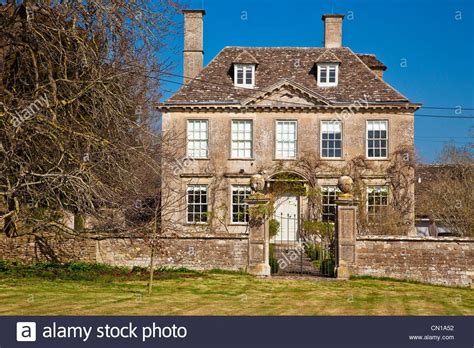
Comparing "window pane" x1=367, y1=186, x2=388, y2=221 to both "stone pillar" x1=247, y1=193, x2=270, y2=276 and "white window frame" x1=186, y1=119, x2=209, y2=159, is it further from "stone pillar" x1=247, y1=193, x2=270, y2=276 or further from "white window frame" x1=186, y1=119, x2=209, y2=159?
"stone pillar" x1=247, y1=193, x2=270, y2=276

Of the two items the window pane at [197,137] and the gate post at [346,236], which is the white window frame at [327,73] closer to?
the window pane at [197,137]

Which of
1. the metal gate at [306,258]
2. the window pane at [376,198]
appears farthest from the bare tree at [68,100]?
the window pane at [376,198]

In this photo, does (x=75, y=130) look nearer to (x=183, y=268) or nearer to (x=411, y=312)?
(x=183, y=268)

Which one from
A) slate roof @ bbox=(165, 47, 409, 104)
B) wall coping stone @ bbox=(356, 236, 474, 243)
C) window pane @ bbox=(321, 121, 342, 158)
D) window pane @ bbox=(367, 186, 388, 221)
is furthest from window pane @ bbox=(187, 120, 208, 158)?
wall coping stone @ bbox=(356, 236, 474, 243)

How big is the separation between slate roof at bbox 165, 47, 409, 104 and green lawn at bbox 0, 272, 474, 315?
13.6 meters

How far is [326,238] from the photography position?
21.5 metres

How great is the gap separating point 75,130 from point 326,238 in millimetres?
9527

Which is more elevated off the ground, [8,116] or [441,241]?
[8,116]

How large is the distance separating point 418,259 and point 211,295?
6834 millimetres

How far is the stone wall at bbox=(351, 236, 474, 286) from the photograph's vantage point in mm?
18125

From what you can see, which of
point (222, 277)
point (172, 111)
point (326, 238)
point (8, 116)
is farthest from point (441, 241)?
point (172, 111)

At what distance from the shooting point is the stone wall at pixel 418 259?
714 inches

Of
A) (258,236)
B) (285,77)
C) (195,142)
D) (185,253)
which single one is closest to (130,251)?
(185,253)

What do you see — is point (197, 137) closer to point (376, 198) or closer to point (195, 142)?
point (195, 142)
